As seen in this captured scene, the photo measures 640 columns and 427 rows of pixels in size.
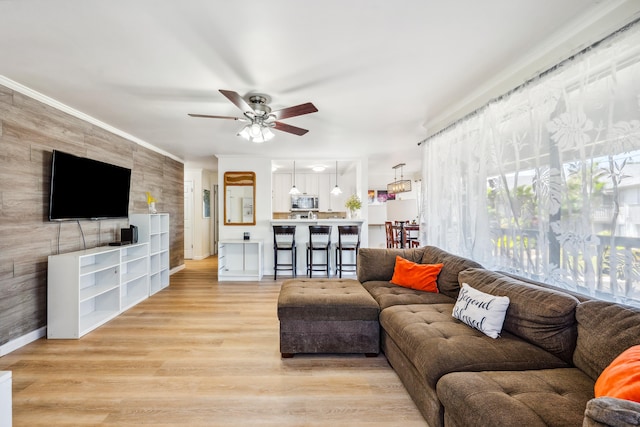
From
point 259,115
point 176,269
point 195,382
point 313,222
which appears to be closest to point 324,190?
point 313,222

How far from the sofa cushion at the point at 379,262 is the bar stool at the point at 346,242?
1.75 m

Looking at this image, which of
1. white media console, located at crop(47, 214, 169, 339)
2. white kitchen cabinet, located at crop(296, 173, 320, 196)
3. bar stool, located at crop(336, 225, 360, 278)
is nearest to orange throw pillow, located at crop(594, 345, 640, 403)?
white media console, located at crop(47, 214, 169, 339)

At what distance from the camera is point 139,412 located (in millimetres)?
1801

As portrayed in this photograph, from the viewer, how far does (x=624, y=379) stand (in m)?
1.03

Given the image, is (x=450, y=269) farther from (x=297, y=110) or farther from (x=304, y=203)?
(x=304, y=203)

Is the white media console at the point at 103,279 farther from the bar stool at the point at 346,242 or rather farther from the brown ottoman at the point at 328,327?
the bar stool at the point at 346,242

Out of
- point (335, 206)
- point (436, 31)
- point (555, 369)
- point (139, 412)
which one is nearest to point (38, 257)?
point (139, 412)

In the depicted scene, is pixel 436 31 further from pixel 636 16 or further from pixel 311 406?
pixel 311 406

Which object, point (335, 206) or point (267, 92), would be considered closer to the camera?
point (267, 92)

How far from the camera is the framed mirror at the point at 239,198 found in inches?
225

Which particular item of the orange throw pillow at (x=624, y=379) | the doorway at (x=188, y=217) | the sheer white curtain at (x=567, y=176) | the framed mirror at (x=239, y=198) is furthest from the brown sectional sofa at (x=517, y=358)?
the doorway at (x=188, y=217)

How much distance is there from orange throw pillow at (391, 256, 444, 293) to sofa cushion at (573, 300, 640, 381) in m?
1.34

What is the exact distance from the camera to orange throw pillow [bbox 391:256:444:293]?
2.88m

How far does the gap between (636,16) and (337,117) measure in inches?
98.4
